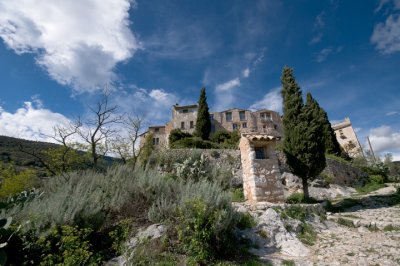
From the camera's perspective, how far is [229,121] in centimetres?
3981

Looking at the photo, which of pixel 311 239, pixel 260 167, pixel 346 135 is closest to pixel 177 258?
→ pixel 311 239

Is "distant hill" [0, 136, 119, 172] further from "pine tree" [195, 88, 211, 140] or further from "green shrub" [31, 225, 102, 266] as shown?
"green shrub" [31, 225, 102, 266]

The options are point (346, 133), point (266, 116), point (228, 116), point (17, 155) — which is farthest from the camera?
point (346, 133)

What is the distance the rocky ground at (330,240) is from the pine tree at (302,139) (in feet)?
10.1

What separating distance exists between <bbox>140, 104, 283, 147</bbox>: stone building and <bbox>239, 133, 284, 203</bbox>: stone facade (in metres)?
28.7

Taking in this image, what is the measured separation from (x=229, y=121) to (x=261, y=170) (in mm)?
30709

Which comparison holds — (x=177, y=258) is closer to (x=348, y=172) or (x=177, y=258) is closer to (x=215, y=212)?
(x=215, y=212)

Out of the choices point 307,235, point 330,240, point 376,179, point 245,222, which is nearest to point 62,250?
point 245,222

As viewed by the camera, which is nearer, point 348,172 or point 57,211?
point 57,211

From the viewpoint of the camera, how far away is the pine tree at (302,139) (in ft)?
38.7

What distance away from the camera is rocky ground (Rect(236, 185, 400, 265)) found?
5.43 meters

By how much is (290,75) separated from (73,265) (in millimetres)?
13252

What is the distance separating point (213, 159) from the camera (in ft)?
61.8

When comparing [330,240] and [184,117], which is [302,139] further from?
[184,117]
